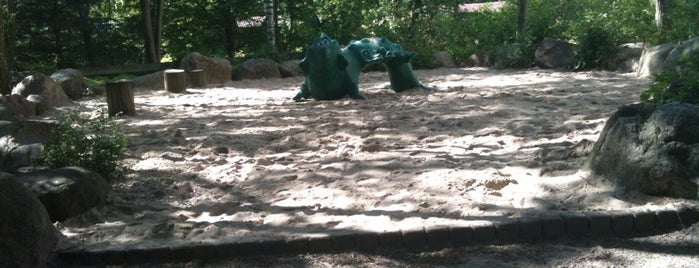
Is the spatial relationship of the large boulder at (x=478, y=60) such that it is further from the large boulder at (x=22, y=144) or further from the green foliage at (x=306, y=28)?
the large boulder at (x=22, y=144)

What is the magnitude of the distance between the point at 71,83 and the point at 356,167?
332 inches

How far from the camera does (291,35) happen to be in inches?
799

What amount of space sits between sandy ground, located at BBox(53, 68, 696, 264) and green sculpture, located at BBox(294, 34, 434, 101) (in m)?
0.43

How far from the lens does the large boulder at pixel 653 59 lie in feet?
36.8

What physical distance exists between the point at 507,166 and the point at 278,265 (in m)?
2.27

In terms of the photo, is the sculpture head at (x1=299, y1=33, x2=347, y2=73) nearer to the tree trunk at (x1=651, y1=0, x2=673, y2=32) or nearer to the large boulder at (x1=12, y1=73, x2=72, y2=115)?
the large boulder at (x1=12, y1=73, x2=72, y2=115)

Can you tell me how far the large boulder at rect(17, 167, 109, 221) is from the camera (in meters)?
4.38

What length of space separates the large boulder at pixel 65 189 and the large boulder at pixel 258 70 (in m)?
11.0

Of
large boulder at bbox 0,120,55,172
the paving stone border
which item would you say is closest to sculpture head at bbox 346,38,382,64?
large boulder at bbox 0,120,55,172

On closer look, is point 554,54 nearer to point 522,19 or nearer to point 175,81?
→ point 522,19

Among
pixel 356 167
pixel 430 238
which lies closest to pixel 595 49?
pixel 356 167

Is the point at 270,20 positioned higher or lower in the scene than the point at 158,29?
higher

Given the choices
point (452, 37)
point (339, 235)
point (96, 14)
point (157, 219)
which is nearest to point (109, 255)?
point (157, 219)

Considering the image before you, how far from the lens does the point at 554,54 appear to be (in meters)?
14.2
